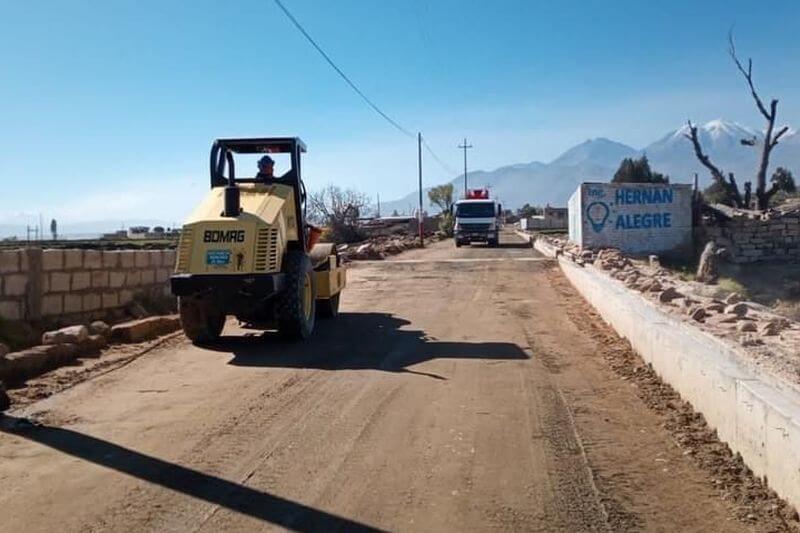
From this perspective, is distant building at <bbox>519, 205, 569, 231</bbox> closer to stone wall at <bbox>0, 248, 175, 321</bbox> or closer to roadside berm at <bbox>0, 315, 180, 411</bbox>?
stone wall at <bbox>0, 248, 175, 321</bbox>

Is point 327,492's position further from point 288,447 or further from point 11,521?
point 11,521

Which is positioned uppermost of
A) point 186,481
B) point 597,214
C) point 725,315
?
point 597,214

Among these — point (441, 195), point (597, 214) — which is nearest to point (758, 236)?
point (597, 214)

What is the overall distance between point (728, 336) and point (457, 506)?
473cm

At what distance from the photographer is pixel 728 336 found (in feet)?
28.2

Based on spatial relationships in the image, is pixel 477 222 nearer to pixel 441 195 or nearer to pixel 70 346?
pixel 70 346

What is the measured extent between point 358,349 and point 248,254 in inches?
78.9

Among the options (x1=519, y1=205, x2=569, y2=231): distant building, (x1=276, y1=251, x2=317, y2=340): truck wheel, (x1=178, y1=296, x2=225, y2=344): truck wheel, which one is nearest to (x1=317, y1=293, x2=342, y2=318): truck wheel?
(x1=276, y1=251, x2=317, y2=340): truck wheel

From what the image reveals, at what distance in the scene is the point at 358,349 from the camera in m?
11.2

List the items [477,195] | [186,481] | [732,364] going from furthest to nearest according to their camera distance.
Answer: [477,195]
[732,364]
[186,481]

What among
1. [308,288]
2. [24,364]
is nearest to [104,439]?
[24,364]

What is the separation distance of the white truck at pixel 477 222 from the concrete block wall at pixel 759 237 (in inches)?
584

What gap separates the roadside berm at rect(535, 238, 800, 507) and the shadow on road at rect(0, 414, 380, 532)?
2643mm

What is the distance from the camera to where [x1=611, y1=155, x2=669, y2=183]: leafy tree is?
74.8m
